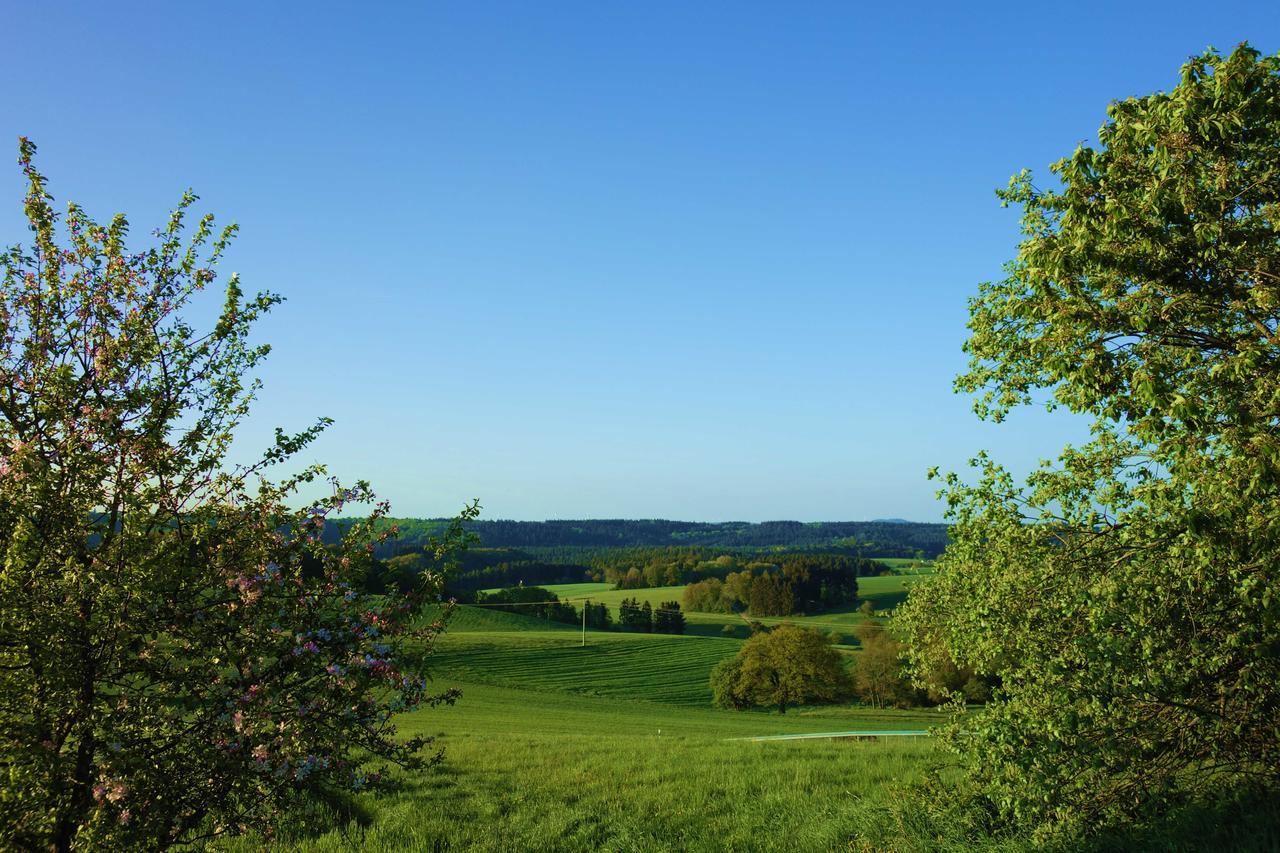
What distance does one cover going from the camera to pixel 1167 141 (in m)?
7.57

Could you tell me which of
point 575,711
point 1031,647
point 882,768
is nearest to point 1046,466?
point 1031,647

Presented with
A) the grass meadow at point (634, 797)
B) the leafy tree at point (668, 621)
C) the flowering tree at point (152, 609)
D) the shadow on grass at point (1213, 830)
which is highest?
the flowering tree at point (152, 609)

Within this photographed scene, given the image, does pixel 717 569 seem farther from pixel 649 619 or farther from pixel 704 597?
pixel 649 619

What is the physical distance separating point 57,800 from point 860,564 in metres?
189

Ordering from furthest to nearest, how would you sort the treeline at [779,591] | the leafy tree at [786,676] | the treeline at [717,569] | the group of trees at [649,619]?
the treeline at [717,569] < the treeline at [779,591] < the group of trees at [649,619] < the leafy tree at [786,676]

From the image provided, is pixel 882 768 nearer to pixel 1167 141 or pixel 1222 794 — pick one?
pixel 1222 794

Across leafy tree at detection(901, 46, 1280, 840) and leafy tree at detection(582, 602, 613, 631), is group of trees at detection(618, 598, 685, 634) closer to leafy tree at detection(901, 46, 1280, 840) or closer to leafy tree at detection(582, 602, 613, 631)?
leafy tree at detection(582, 602, 613, 631)

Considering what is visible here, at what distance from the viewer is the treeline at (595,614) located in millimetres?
118938

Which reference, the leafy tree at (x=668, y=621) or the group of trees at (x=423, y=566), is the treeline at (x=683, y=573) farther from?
the group of trees at (x=423, y=566)

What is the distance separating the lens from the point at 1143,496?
705 cm

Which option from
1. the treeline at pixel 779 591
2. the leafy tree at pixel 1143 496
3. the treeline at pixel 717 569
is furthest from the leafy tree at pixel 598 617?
the leafy tree at pixel 1143 496

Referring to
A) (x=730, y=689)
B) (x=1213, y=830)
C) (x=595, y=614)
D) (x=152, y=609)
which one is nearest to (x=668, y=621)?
(x=595, y=614)

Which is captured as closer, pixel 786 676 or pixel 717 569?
pixel 786 676

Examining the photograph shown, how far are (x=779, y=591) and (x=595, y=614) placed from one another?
1368 inches
